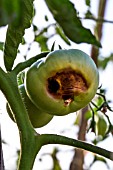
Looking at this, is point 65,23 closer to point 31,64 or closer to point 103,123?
point 31,64

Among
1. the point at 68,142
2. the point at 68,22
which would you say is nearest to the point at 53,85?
the point at 68,142

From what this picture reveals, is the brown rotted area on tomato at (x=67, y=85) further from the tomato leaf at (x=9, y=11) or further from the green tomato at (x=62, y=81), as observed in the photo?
the tomato leaf at (x=9, y=11)

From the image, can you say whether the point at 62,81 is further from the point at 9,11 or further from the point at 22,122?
the point at 9,11

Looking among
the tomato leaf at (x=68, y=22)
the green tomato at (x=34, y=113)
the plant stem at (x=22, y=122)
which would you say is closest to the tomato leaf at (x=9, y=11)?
the tomato leaf at (x=68, y=22)

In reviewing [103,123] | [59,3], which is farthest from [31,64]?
[103,123]

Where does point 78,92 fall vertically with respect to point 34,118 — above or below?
above

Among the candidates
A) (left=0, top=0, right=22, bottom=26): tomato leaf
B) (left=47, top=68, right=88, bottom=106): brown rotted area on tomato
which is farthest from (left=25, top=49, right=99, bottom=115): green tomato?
(left=0, top=0, right=22, bottom=26): tomato leaf
